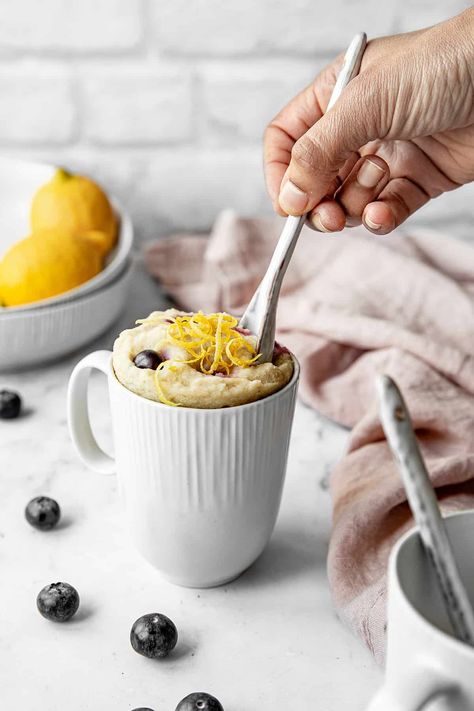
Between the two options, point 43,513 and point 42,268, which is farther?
point 42,268

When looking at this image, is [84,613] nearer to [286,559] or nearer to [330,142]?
[286,559]

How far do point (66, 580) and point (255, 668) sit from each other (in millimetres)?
167

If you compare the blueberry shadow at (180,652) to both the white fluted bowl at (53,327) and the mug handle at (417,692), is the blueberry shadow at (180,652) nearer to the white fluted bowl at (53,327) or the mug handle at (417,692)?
the mug handle at (417,692)

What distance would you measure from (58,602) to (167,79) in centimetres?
81

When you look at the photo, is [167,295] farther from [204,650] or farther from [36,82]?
[204,650]

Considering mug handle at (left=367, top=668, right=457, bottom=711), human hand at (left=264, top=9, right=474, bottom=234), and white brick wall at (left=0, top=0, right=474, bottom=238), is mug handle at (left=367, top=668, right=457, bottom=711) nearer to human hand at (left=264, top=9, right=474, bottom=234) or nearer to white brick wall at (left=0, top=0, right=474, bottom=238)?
human hand at (left=264, top=9, right=474, bottom=234)

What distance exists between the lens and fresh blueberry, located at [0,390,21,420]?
0.87 meters

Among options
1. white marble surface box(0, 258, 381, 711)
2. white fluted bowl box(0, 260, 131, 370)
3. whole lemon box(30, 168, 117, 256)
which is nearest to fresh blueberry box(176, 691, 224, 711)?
white marble surface box(0, 258, 381, 711)

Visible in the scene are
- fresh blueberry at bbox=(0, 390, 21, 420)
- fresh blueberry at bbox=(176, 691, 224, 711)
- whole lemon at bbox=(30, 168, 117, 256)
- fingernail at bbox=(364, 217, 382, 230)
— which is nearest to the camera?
fresh blueberry at bbox=(176, 691, 224, 711)

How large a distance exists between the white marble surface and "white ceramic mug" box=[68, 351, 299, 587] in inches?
1.3

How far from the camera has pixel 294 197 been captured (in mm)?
674

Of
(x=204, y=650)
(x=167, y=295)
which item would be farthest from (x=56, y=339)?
(x=204, y=650)

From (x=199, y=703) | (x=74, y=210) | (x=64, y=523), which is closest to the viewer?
(x=199, y=703)

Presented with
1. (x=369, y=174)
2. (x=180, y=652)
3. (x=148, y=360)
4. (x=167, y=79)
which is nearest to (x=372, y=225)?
(x=369, y=174)
